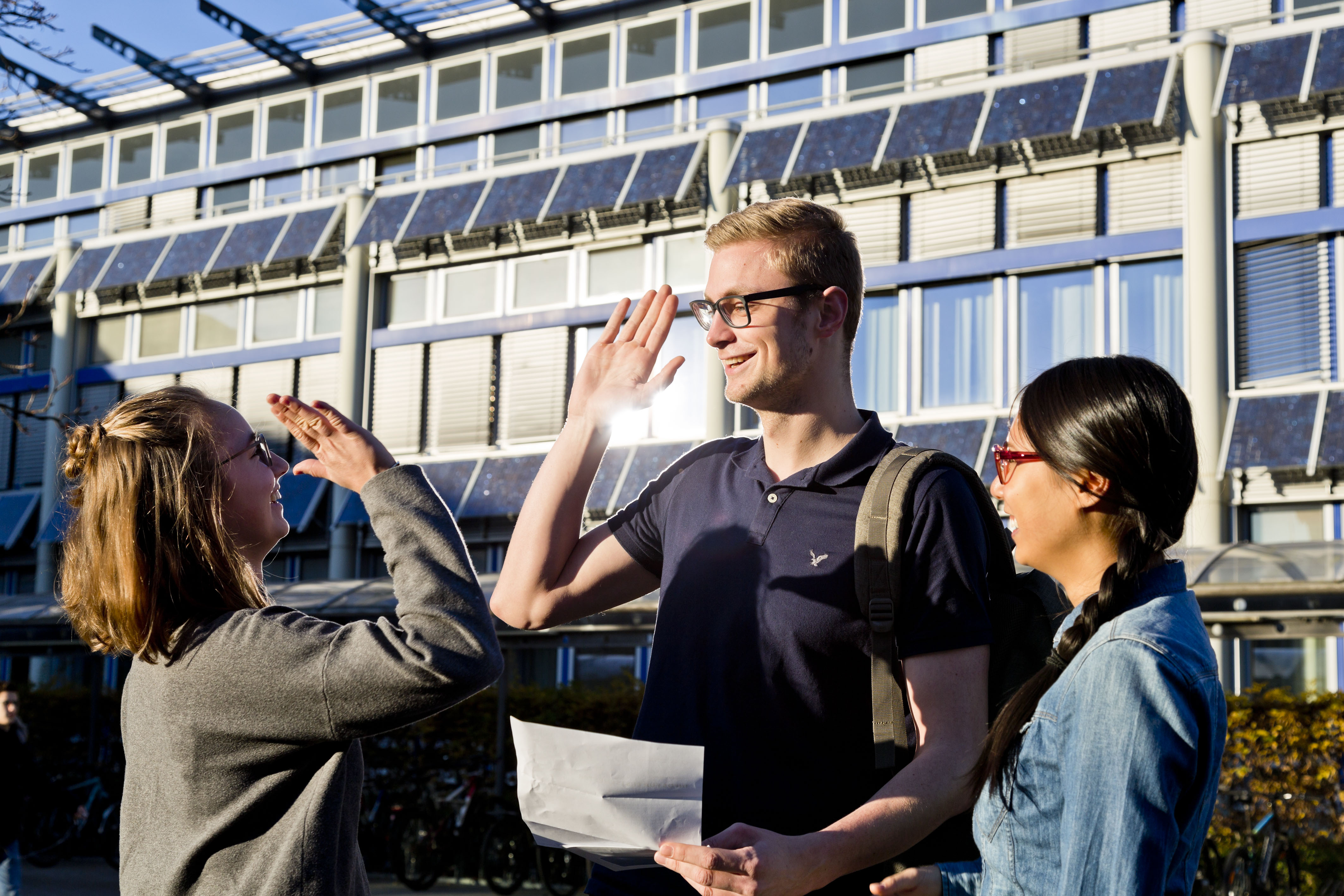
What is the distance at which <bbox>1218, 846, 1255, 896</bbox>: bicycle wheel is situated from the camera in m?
11.5

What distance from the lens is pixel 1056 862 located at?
2.00 metres

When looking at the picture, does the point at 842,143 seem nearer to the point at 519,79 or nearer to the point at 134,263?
the point at 519,79

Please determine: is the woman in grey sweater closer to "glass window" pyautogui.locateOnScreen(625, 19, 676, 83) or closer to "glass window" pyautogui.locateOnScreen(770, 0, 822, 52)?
"glass window" pyautogui.locateOnScreen(770, 0, 822, 52)

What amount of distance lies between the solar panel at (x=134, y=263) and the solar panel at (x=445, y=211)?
613cm

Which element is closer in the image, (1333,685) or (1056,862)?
(1056,862)

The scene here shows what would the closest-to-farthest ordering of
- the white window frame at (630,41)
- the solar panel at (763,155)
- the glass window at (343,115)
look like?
the solar panel at (763,155), the white window frame at (630,41), the glass window at (343,115)

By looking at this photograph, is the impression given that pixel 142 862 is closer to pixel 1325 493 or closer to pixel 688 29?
pixel 1325 493

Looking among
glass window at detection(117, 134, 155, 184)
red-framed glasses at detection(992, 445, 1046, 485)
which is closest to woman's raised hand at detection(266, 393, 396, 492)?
red-framed glasses at detection(992, 445, 1046, 485)

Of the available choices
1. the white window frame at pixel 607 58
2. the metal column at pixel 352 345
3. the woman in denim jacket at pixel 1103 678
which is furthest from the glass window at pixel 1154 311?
the woman in denim jacket at pixel 1103 678

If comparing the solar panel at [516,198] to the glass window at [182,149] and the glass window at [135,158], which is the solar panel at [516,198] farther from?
the glass window at [135,158]

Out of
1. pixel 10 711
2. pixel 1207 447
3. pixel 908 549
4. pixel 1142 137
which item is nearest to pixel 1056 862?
pixel 908 549

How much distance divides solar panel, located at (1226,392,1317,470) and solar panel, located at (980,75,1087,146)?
13.8 feet

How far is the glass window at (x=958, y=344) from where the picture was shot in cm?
1911

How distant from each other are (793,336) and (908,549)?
1.73 feet
